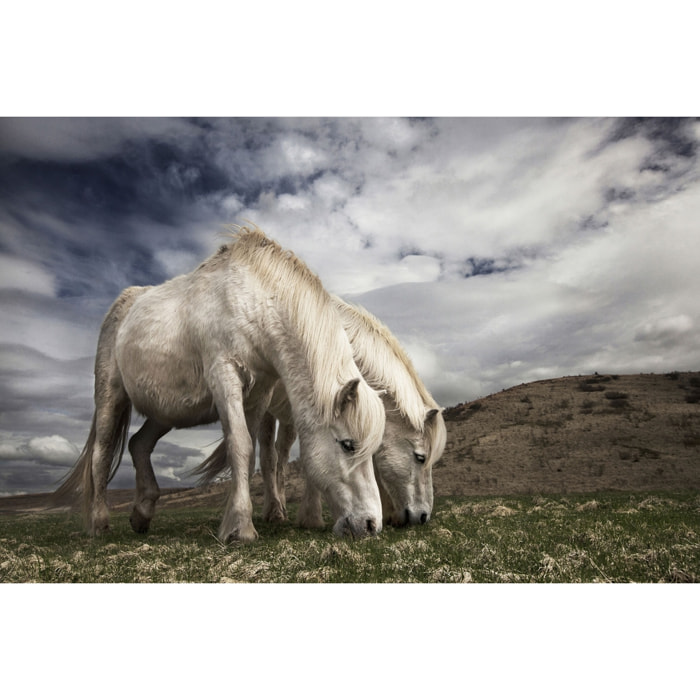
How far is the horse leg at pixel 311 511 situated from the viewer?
553 centimetres

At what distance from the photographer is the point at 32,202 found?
6.21 metres

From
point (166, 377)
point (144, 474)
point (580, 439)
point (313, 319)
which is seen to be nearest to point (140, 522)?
point (144, 474)

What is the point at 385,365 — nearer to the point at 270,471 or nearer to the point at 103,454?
the point at 270,471

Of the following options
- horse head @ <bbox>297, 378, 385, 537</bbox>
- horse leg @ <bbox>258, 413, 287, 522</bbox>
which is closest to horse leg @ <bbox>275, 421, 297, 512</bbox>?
horse leg @ <bbox>258, 413, 287, 522</bbox>

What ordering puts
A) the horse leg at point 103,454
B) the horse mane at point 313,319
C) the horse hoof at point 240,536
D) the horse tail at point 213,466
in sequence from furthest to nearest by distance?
the horse tail at point 213,466 < the horse leg at point 103,454 < the horse mane at point 313,319 < the horse hoof at point 240,536

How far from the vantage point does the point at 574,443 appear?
1274 centimetres

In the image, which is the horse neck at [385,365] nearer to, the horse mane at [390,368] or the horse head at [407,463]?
the horse mane at [390,368]

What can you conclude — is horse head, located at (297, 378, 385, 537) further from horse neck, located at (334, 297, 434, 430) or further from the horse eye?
horse neck, located at (334, 297, 434, 430)

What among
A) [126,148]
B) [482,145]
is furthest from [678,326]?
[126,148]

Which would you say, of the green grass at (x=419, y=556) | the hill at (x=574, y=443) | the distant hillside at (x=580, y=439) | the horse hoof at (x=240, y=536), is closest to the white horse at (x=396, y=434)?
the green grass at (x=419, y=556)

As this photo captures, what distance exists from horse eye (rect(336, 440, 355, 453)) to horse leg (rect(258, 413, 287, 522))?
8.51 ft

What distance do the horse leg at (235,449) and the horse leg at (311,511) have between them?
1.22 metres

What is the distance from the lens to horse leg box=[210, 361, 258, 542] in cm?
419

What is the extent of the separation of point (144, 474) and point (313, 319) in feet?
9.50
